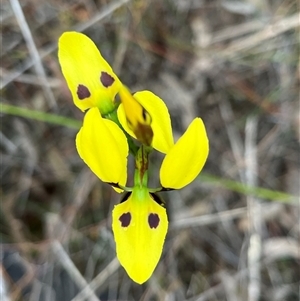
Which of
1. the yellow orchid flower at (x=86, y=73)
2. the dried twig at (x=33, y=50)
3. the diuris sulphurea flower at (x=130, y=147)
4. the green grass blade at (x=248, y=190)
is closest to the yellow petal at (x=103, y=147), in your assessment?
the diuris sulphurea flower at (x=130, y=147)

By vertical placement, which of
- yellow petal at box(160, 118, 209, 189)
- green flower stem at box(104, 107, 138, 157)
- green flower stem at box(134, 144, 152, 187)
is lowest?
yellow petal at box(160, 118, 209, 189)

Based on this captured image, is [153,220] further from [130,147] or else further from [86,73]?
[86,73]

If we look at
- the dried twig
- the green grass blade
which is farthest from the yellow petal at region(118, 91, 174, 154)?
the green grass blade

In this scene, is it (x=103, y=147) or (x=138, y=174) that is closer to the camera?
(x=103, y=147)

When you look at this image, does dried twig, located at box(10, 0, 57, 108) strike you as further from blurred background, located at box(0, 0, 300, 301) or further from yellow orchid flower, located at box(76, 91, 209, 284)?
yellow orchid flower, located at box(76, 91, 209, 284)

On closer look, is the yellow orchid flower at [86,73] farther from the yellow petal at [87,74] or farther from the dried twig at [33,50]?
the dried twig at [33,50]

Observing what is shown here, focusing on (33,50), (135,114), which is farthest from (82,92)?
(33,50)
